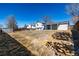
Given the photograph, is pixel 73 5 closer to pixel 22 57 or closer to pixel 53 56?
pixel 53 56

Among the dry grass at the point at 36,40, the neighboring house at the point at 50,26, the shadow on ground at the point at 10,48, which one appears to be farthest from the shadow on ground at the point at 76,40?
the shadow on ground at the point at 10,48

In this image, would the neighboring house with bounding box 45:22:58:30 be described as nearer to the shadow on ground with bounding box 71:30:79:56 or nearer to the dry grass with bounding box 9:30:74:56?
the dry grass with bounding box 9:30:74:56

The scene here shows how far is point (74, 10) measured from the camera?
2652 mm

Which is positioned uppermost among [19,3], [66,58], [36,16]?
[19,3]

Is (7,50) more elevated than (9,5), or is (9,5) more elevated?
(9,5)

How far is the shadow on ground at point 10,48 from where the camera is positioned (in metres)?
2.66

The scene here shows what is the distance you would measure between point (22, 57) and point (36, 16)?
54 centimetres

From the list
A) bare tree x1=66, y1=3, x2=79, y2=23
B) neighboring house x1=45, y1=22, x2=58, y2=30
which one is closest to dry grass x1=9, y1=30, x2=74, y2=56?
neighboring house x1=45, y1=22, x2=58, y2=30

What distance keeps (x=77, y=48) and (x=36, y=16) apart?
0.64 m

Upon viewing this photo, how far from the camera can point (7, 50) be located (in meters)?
2.67

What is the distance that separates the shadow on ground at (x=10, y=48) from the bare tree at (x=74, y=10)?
0.70m

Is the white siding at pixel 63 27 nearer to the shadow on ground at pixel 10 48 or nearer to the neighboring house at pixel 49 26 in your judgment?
the neighboring house at pixel 49 26

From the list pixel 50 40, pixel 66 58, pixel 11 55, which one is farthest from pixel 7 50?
pixel 66 58

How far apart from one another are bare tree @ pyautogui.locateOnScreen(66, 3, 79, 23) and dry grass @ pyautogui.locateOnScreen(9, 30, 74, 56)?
0.61 feet
